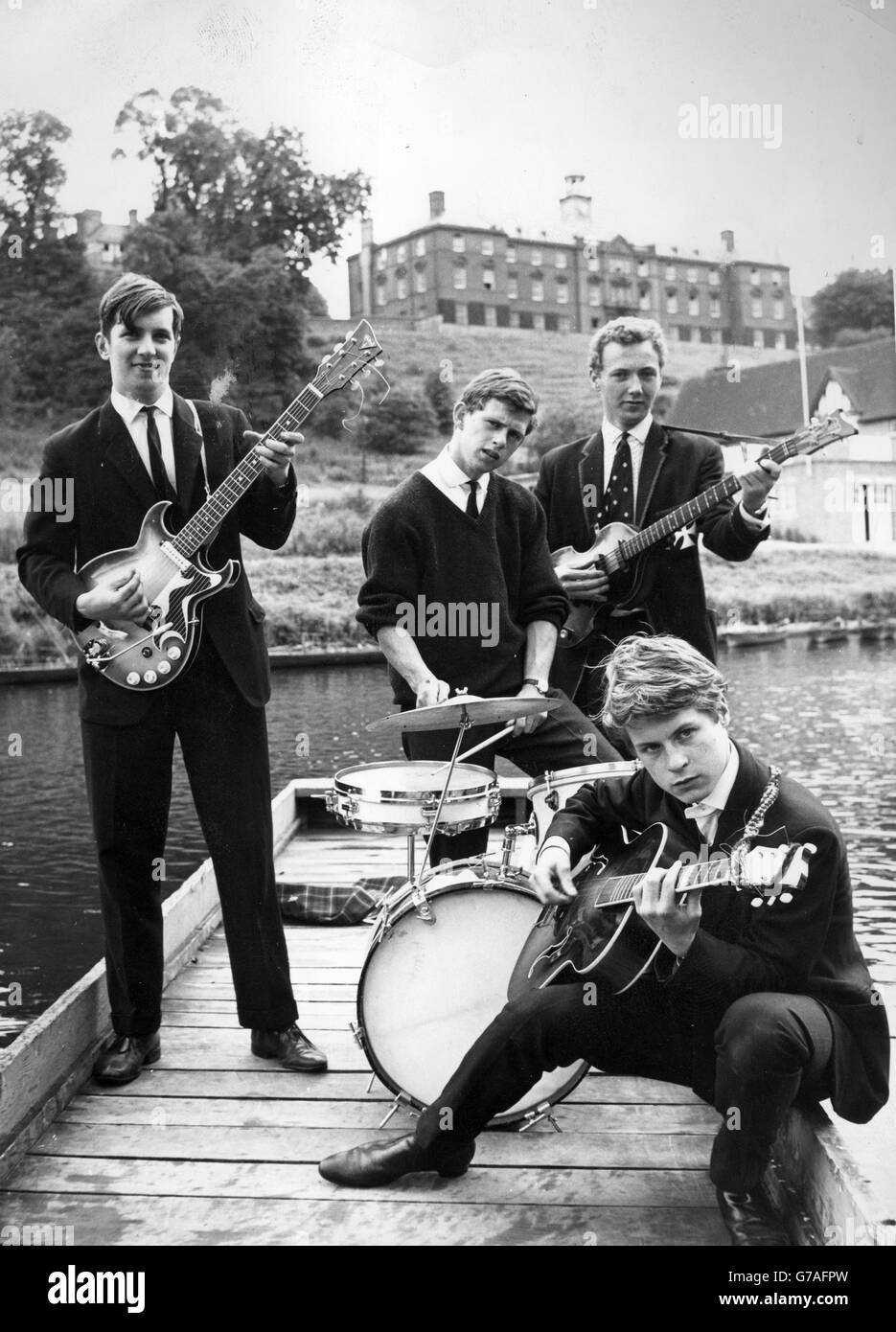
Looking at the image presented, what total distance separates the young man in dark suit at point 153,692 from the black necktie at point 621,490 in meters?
1.13

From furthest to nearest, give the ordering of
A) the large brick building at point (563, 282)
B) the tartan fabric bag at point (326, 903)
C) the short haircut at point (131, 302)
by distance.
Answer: the large brick building at point (563, 282)
the tartan fabric bag at point (326, 903)
the short haircut at point (131, 302)

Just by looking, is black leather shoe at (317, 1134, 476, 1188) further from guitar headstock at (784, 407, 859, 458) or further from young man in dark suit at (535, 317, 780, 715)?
guitar headstock at (784, 407, 859, 458)

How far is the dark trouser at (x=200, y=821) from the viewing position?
2.69 metres

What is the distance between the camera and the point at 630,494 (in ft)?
11.5

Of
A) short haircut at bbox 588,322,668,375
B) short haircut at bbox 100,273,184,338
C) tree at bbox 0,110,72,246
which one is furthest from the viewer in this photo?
tree at bbox 0,110,72,246

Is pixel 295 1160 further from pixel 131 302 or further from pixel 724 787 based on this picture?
pixel 131 302

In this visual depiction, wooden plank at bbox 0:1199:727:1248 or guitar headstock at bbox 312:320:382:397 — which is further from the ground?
guitar headstock at bbox 312:320:382:397

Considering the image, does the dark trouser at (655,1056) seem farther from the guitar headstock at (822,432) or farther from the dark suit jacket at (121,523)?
the guitar headstock at (822,432)

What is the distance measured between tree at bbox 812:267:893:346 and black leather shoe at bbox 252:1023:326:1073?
13.1 meters

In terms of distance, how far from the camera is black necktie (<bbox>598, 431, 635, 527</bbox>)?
3.49 meters

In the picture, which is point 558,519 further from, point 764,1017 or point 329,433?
point 329,433

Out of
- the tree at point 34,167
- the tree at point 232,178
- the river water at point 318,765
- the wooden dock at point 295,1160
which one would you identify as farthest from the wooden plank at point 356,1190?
the tree at point 232,178

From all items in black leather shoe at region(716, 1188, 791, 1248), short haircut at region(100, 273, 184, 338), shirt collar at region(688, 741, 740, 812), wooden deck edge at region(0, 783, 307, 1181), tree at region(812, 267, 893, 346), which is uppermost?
tree at region(812, 267, 893, 346)

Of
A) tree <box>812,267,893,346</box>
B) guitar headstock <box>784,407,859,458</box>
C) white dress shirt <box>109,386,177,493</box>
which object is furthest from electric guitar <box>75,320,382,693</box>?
tree <box>812,267,893,346</box>
